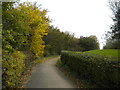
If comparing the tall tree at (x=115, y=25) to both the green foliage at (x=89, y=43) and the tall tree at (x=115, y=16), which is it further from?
the green foliage at (x=89, y=43)

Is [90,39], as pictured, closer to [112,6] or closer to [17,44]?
[112,6]

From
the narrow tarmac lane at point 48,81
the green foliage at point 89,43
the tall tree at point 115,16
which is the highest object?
the tall tree at point 115,16

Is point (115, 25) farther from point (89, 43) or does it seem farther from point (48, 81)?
point (89, 43)

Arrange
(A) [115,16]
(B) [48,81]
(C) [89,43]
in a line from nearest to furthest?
(B) [48,81] < (A) [115,16] < (C) [89,43]

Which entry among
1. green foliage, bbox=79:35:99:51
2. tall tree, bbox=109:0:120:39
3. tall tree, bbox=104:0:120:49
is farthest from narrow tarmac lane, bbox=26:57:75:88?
green foliage, bbox=79:35:99:51

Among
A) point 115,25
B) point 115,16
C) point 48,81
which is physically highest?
point 115,16

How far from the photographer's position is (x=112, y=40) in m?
13.6

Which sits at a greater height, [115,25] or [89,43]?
[115,25]

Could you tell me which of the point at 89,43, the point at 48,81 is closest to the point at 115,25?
the point at 48,81

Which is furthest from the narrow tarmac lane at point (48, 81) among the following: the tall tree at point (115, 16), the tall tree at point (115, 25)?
the tall tree at point (115, 16)

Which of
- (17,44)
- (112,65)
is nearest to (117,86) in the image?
(112,65)

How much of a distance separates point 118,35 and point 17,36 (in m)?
10.7

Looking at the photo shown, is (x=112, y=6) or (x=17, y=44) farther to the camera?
(x=112, y=6)

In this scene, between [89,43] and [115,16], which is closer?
[115,16]
